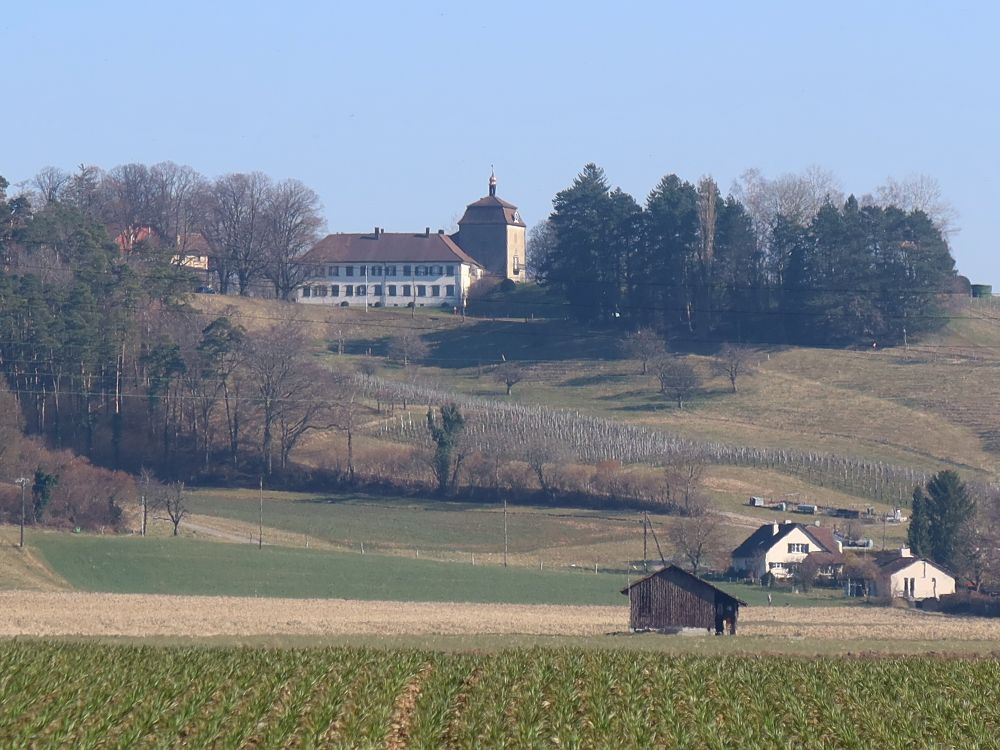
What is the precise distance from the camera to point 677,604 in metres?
46.1

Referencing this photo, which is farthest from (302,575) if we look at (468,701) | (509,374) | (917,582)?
(509,374)

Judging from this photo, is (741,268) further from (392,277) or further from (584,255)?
(392,277)

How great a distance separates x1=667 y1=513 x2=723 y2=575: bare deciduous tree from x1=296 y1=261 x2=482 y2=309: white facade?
63.2 metres

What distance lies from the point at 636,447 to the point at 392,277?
171 ft

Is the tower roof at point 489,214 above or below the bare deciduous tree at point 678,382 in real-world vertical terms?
above

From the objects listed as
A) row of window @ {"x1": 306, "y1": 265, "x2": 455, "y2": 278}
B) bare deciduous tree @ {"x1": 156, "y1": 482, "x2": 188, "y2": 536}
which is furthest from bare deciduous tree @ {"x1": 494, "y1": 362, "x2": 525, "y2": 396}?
bare deciduous tree @ {"x1": 156, "y1": 482, "x2": 188, "y2": 536}

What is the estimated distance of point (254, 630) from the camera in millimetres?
41219

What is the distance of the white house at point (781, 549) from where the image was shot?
227 ft

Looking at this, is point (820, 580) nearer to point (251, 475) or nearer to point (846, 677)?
point (251, 475)

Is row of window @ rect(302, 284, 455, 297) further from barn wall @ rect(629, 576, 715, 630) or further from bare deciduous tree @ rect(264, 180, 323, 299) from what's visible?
barn wall @ rect(629, 576, 715, 630)

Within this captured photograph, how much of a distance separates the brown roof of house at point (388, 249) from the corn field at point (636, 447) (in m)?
41.9

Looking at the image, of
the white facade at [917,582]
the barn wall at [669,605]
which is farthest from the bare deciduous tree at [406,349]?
the barn wall at [669,605]

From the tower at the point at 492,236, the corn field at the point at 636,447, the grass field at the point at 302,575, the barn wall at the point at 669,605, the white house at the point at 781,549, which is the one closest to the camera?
the barn wall at the point at 669,605

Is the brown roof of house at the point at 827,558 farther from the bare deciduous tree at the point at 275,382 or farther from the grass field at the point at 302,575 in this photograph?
the bare deciduous tree at the point at 275,382
